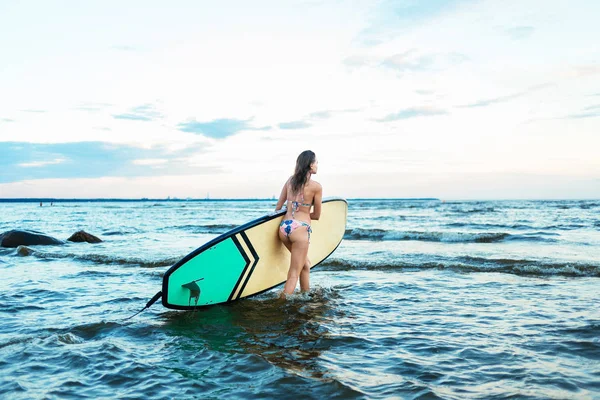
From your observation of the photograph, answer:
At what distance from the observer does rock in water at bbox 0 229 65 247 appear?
42.2 ft

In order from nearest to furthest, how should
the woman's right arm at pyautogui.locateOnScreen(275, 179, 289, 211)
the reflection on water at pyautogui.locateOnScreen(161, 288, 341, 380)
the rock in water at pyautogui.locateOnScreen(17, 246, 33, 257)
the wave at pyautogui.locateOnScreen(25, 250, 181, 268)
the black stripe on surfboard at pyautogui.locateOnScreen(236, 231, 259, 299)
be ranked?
the reflection on water at pyautogui.locateOnScreen(161, 288, 341, 380)
the black stripe on surfboard at pyautogui.locateOnScreen(236, 231, 259, 299)
the woman's right arm at pyautogui.locateOnScreen(275, 179, 289, 211)
the wave at pyautogui.locateOnScreen(25, 250, 181, 268)
the rock in water at pyautogui.locateOnScreen(17, 246, 33, 257)

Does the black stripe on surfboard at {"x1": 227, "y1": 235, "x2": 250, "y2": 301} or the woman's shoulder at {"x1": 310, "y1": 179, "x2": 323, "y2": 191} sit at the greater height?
the woman's shoulder at {"x1": 310, "y1": 179, "x2": 323, "y2": 191}

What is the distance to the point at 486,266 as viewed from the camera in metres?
9.24

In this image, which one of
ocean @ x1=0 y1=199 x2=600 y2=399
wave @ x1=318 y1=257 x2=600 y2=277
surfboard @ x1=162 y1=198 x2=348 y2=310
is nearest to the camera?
ocean @ x1=0 y1=199 x2=600 y2=399

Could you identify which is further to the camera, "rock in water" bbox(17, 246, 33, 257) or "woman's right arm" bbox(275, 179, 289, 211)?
"rock in water" bbox(17, 246, 33, 257)

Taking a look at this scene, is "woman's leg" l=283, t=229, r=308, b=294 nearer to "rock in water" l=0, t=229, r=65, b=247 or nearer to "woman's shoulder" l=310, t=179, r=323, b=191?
"woman's shoulder" l=310, t=179, r=323, b=191

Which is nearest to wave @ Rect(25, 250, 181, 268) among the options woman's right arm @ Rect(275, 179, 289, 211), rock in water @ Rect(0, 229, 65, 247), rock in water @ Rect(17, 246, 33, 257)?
rock in water @ Rect(17, 246, 33, 257)

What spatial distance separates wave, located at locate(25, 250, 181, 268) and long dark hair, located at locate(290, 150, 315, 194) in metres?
5.08

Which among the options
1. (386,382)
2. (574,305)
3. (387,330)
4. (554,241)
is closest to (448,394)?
(386,382)


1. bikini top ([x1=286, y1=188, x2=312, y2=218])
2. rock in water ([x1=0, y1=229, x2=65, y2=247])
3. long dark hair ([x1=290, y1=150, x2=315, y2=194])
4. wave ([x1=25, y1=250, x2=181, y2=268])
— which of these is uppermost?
long dark hair ([x1=290, y1=150, x2=315, y2=194])

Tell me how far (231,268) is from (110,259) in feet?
18.3

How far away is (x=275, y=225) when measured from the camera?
6430mm

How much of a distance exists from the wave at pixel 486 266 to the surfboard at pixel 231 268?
9.83 ft

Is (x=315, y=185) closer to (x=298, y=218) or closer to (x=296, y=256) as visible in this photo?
(x=298, y=218)
